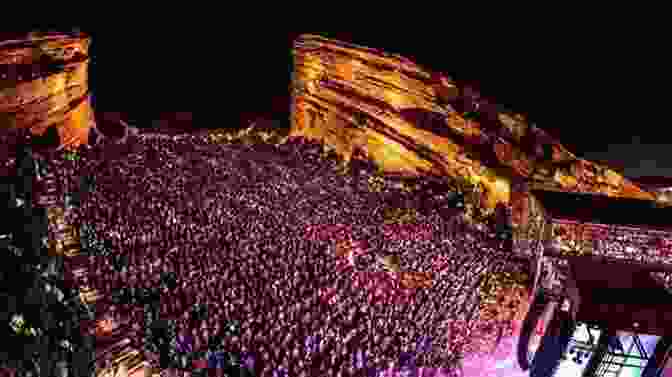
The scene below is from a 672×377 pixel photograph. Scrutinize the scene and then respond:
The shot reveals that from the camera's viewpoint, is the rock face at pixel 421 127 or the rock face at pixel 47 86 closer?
the rock face at pixel 421 127

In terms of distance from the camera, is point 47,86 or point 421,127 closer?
point 47,86

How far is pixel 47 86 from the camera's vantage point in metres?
12.7

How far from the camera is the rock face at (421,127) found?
11.2 meters

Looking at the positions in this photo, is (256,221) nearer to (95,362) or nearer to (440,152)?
(95,362)

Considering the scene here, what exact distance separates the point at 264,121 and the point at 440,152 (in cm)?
935

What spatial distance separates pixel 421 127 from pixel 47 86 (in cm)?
1226

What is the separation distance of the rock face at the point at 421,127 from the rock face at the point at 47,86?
8607 millimetres

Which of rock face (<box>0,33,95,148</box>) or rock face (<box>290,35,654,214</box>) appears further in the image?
rock face (<box>0,33,95,148</box>)

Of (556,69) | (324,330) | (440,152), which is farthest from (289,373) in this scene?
(556,69)

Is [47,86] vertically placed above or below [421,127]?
above

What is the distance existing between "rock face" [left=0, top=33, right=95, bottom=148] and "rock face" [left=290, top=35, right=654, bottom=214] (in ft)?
28.2

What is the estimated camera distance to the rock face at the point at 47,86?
11.3 meters

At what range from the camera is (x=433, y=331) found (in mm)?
6371

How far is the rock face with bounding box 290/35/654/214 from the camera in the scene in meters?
11.2
